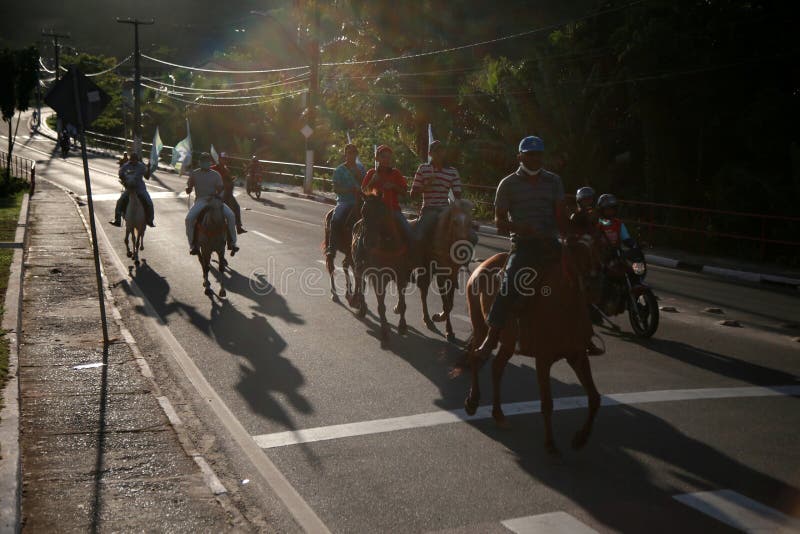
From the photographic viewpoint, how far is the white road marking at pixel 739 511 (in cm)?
583

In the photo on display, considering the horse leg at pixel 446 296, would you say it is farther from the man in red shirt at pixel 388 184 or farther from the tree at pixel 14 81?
the tree at pixel 14 81

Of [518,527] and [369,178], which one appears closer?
[518,527]

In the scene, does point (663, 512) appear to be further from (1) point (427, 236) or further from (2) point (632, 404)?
(1) point (427, 236)

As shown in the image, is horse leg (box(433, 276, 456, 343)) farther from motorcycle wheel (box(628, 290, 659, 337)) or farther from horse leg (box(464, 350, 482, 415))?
horse leg (box(464, 350, 482, 415))

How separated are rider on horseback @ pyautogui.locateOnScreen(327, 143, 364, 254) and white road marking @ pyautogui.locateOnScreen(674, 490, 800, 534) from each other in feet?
28.8

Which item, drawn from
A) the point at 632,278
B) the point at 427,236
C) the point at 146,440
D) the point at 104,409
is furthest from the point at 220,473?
the point at 632,278

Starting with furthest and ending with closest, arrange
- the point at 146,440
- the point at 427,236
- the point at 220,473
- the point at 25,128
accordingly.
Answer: the point at 25,128
the point at 427,236
the point at 146,440
the point at 220,473

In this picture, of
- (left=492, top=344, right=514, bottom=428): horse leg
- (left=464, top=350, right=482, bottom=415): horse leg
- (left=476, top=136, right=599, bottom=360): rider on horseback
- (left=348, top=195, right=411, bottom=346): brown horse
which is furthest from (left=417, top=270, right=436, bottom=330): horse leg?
(left=476, top=136, right=599, bottom=360): rider on horseback

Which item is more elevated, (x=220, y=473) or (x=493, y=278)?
(x=493, y=278)

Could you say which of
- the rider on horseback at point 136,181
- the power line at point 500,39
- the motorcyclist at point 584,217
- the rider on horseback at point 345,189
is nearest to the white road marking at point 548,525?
the motorcyclist at point 584,217

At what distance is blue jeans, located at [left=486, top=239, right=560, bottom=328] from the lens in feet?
24.3

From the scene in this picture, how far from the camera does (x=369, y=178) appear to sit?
1262cm

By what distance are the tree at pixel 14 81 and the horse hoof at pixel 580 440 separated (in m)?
32.2

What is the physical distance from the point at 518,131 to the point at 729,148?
701 cm
